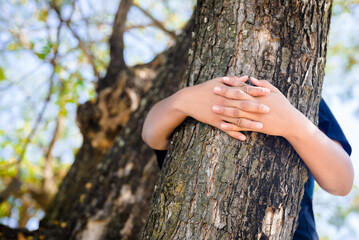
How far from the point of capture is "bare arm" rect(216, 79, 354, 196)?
47.0 inches

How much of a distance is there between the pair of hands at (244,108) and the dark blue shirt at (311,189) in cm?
43

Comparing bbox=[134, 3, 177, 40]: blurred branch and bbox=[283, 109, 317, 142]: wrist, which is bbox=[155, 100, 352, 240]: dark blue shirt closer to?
bbox=[283, 109, 317, 142]: wrist

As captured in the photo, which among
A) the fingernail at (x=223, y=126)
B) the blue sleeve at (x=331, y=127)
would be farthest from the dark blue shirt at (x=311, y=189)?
the fingernail at (x=223, y=126)

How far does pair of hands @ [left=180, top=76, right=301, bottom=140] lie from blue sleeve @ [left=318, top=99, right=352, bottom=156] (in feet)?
1.43

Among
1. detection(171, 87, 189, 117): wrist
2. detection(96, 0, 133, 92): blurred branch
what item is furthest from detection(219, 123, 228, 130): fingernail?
detection(96, 0, 133, 92): blurred branch

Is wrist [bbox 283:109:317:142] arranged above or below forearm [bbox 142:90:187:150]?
above

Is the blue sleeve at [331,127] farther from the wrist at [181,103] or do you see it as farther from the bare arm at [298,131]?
the wrist at [181,103]

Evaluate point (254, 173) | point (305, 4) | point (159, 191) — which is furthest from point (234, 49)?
point (159, 191)

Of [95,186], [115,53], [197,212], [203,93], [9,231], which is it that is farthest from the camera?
[115,53]

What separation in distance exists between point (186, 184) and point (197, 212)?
0.11 meters

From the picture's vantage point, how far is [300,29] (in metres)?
1.33

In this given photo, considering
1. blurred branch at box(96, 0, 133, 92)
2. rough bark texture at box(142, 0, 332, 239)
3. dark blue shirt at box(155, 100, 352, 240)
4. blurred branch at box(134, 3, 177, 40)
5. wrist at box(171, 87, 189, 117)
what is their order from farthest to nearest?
blurred branch at box(134, 3, 177, 40) < blurred branch at box(96, 0, 133, 92) < dark blue shirt at box(155, 100, 352, 240) < wrist at box(171, 87, 189, 117) < rough bark texture at box(142, 0, 332, 239)

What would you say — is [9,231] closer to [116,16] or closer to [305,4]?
[305,4]

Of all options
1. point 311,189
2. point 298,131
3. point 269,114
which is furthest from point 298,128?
point 311,189
